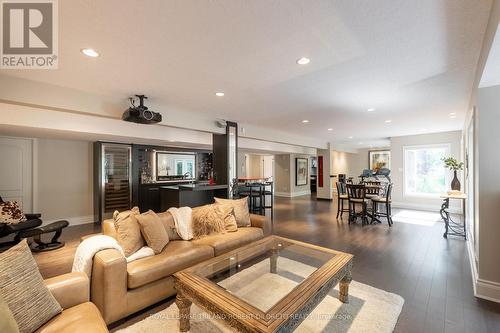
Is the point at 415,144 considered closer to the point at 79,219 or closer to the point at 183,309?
the point at 183,309

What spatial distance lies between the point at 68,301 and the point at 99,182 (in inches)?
180

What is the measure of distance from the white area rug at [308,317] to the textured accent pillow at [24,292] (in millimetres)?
729

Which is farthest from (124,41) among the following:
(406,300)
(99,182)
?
(99,182)

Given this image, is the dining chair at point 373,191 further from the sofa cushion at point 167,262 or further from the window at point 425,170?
the sofa cushion at point 167,262

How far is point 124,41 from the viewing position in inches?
78.4

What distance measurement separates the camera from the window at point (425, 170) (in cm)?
691

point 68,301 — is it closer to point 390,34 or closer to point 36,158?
point 390,34

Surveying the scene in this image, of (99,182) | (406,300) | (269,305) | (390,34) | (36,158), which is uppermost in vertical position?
(390,34)

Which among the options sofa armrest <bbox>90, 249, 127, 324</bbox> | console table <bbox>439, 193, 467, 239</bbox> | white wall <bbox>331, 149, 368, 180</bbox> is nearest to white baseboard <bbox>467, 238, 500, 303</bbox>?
console table <bbox>439, 193, 467, 239</bbox>

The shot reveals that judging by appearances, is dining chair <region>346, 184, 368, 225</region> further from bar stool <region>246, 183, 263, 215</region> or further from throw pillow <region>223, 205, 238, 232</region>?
throw pillow <region>223, 205, 238, 232</region>

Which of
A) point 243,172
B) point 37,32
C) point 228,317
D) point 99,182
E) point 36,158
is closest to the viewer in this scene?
point 228,317

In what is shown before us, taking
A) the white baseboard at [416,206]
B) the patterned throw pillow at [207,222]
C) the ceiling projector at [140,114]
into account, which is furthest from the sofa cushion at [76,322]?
the white baseboard at [416,206]
